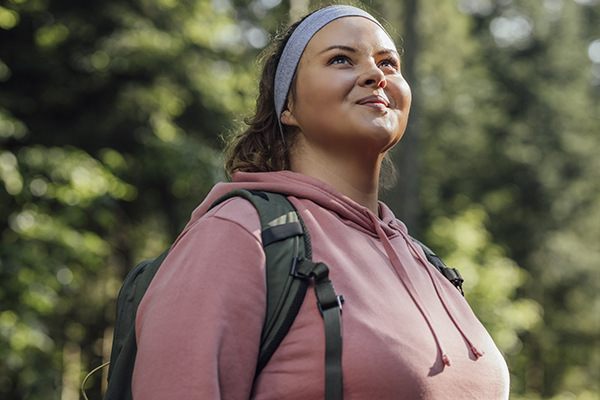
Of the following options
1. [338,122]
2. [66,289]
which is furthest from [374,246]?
[66,289]

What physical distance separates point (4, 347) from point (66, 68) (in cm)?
456

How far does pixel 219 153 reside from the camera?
7469 millimetres

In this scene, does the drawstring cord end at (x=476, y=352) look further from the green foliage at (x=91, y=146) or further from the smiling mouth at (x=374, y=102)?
the green foliage at (x=91, y=146)

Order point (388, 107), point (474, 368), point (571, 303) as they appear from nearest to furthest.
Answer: point (474, 368), point (388, 107), point (571, 303)

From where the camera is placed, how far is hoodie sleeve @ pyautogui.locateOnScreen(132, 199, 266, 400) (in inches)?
47.2

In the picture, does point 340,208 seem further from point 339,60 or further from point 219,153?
point 219,153

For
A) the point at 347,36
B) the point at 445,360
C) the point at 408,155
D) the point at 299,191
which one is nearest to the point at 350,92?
the point at 347,36

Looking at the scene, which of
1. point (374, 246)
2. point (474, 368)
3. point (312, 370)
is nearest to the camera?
point (312, 370)

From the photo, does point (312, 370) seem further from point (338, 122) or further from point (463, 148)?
point (463, 148)

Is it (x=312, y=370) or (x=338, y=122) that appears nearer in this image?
(x=312, y=370)

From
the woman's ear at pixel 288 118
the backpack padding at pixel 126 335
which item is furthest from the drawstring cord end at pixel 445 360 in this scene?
the woman's ear at pixel 288 118

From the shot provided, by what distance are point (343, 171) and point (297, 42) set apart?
1.52 ft

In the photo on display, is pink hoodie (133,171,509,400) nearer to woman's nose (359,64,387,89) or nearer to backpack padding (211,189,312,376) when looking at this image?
backpack padding (211,189,312,376)

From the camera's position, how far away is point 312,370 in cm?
130
